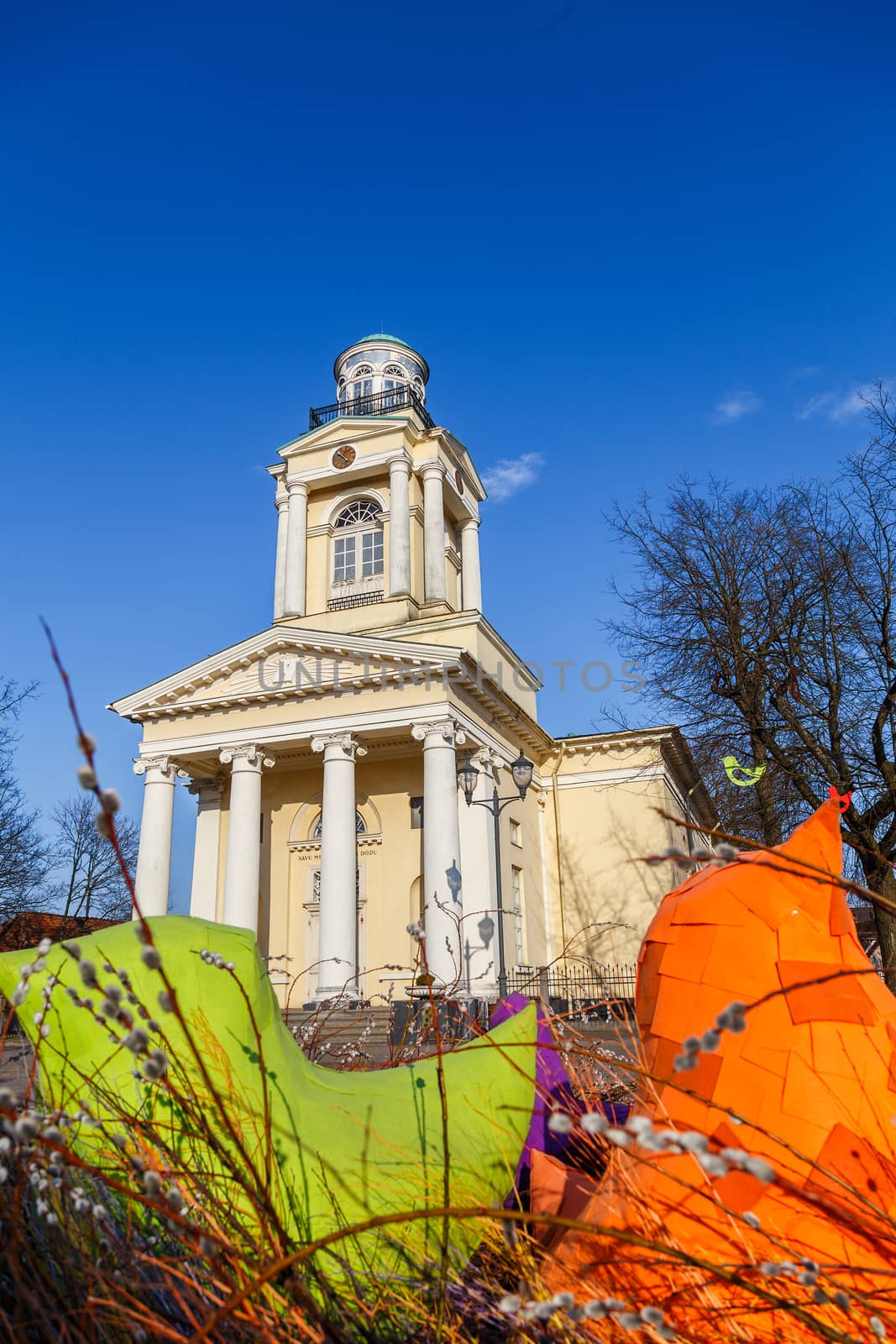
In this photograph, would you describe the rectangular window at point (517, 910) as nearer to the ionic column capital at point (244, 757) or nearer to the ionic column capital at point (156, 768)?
the ionic column capital at point (244, 757)

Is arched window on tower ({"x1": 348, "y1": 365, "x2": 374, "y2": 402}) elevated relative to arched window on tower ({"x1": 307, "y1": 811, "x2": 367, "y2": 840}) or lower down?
elevated

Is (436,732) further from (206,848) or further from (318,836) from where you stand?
(206,848)

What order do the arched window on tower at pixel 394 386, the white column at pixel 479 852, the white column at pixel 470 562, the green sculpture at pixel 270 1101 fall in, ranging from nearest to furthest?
Answer: 1. the green sculpture at pixel 270 1101
2. the white column at pixel 479 852
3. the white column at pixel 470 562
4. the arched window on tower at pixel 394 386

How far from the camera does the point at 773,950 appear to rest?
1641 millimetres

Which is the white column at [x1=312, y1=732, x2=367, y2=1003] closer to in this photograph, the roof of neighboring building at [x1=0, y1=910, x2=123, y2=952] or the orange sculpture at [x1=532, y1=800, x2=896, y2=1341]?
the roof of neighboring building at [x1=0, y1=910, x2=123, y2=952]

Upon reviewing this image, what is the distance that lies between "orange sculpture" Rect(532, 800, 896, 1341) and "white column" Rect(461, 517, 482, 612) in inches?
1006

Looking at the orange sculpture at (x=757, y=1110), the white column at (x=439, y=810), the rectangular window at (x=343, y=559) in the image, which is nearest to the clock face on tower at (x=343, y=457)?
the rectangular window at (x=343, y=559)

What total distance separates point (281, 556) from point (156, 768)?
26.0 ft

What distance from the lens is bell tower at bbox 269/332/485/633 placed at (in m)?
24.2

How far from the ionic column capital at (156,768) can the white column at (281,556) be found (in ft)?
18.5

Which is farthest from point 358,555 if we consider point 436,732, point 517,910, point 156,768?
point 517,910

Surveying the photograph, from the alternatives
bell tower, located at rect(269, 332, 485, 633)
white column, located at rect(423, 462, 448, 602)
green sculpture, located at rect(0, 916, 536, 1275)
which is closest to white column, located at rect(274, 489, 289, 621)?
bell tower, located at rect(269, 332, 485, 633)

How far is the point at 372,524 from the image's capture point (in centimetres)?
2591

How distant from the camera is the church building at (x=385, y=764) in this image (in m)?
18.7
